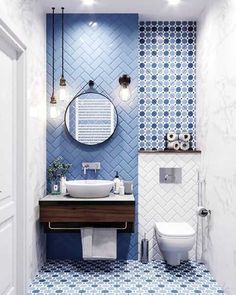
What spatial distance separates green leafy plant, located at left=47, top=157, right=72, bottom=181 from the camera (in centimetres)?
367

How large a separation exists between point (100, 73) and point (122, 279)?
2.12 m

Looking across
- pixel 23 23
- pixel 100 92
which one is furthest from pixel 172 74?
pixel 23 23

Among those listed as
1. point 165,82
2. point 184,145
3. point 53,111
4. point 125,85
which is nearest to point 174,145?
point 184,145

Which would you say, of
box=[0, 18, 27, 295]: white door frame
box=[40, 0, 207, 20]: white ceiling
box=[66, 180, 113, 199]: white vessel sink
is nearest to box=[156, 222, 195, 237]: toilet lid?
box=[66, 180, 113, 199]: white vessel sink

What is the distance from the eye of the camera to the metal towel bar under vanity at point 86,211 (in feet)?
10.5

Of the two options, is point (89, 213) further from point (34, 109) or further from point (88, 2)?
point (88, 2)

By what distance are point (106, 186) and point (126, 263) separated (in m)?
0.94

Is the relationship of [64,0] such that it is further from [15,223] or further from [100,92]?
[15,223]

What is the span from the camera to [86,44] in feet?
12.3

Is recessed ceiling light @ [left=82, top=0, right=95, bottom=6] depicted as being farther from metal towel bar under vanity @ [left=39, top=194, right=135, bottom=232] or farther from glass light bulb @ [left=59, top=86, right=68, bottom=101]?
metal towel bar under vanity @ [left=39, top=194, right=135, bottom=232]

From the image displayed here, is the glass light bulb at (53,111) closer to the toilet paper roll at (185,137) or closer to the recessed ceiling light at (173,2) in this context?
the toilet paper roll at (185,137)

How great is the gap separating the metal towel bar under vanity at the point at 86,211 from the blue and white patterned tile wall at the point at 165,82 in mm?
950

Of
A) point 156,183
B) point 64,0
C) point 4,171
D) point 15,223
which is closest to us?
point 4,171

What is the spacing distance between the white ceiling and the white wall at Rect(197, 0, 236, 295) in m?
0.16
